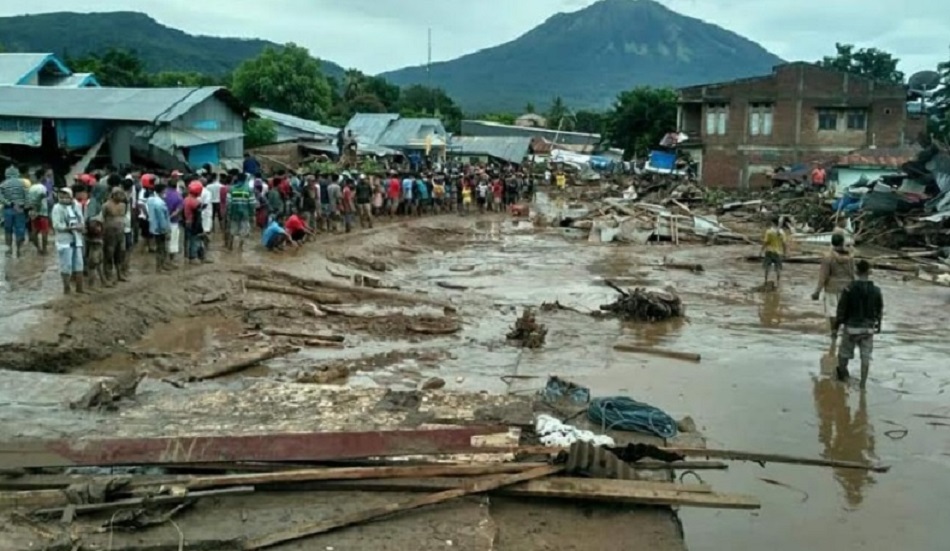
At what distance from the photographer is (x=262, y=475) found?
6781 mm

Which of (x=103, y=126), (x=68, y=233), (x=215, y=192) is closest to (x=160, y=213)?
(x=68, y=233)

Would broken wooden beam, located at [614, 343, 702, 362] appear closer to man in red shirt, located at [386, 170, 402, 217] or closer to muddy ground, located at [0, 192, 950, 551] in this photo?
muddy ground, located at [0, 192, 950, 551]

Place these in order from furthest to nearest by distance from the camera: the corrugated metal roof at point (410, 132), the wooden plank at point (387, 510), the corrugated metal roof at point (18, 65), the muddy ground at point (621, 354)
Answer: the corrugated metal roof at point (410, 132) < the corrugated metal roof at point (18, 65) < the muddy ground at point (621, 354) < the wooden plank at point (387, 510)

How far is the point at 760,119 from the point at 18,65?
3611 centimetres

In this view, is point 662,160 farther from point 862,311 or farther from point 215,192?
point 862,311

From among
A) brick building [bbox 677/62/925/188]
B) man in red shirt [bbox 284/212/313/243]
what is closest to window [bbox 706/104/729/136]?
brick building [bbox 677/62/925/188]

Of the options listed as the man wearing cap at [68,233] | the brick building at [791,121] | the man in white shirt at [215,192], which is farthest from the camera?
the brick building at [791,121]

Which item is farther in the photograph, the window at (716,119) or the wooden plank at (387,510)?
the window at (716,119)

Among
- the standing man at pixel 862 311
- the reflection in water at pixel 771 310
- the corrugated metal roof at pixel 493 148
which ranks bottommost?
the reflection in water at pixel 771 310

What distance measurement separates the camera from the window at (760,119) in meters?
50.8

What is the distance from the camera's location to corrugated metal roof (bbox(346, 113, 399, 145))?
5550 cm

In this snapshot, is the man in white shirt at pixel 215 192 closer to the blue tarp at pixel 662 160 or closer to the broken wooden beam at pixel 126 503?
the broken wooden beam at pixel 126 503

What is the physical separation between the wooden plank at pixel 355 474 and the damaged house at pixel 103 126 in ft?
70.4

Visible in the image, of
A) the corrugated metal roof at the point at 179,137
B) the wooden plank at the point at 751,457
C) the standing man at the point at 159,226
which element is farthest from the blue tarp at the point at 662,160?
the wooden plank at the point at 751,457
